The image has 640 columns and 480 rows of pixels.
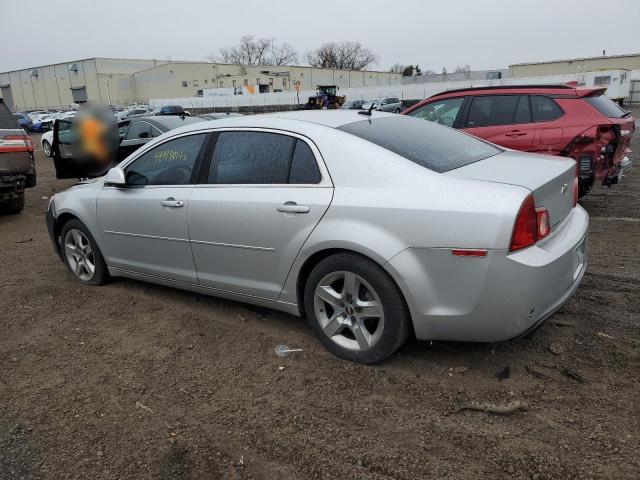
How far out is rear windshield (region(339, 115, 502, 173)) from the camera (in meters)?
3.14

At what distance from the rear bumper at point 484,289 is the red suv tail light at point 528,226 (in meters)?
0.04

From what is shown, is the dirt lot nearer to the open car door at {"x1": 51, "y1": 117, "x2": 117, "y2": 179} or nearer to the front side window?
the front side window

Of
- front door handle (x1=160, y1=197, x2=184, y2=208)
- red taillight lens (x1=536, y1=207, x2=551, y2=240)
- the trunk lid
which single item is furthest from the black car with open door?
red taillight lens (x1=536, y1=207, x2=551, y2=240)

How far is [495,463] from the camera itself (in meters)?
2.28

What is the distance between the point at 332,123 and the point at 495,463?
2.24m

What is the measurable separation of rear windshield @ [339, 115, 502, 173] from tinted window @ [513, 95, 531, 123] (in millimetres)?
3176

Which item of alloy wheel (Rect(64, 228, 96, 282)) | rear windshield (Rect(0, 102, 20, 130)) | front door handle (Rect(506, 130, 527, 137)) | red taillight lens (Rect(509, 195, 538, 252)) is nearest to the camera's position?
red taillight lens (Rect(509, 195, 538, 252))

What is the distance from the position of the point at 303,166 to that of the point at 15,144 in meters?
6.10

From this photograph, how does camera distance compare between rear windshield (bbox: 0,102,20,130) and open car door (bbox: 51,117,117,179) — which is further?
open car door (bbox: 51,117,117,179)

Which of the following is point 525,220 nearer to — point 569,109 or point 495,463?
point 495,463

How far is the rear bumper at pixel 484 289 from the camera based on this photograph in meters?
2.59

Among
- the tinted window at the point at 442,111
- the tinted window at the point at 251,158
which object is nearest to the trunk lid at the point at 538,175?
the tinted window at the point at 251,158

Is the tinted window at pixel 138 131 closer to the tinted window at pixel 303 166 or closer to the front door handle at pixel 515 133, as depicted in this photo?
the front door handle at pixel 515 133

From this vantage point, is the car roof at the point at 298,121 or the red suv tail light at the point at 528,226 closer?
the red suv tail light at the point at 528,226
